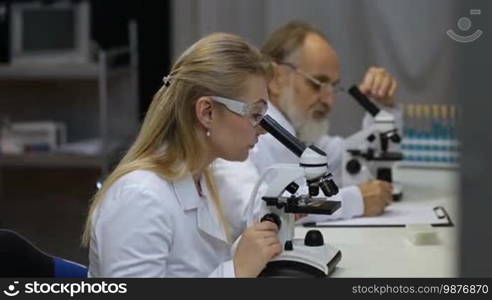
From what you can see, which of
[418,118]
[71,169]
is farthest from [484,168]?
[71,169]

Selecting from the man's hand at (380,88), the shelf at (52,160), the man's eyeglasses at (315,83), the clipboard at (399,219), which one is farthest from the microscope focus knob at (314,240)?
the shelf at (52,160)

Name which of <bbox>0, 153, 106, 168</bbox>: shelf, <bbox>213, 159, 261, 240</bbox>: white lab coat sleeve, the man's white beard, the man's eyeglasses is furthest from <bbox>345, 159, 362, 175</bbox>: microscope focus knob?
<bbox>0, 153, 106, 168</bbox>: shelf

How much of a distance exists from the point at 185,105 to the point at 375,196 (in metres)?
0.76

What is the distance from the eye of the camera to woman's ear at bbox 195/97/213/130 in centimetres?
116

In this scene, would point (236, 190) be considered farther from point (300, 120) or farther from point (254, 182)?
point (300, 120)

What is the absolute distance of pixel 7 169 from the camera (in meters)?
4.46

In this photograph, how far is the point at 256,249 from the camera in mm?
1126

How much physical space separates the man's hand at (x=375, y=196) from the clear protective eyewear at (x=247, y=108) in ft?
2.16

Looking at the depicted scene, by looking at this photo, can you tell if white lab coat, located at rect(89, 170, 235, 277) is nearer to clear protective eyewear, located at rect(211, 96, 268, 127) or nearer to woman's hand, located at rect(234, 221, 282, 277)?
woman's hand, located at rect(234, 221, 282, 277)

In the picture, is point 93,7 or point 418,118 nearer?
point 418,118

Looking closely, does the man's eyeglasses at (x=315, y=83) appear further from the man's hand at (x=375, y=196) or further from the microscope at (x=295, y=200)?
the microscope at (x=295, y=200)

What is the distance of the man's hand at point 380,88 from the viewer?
2268 millimetres

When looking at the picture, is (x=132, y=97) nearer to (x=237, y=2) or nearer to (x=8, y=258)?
(x=237, y=2)

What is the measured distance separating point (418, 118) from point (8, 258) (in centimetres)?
192
